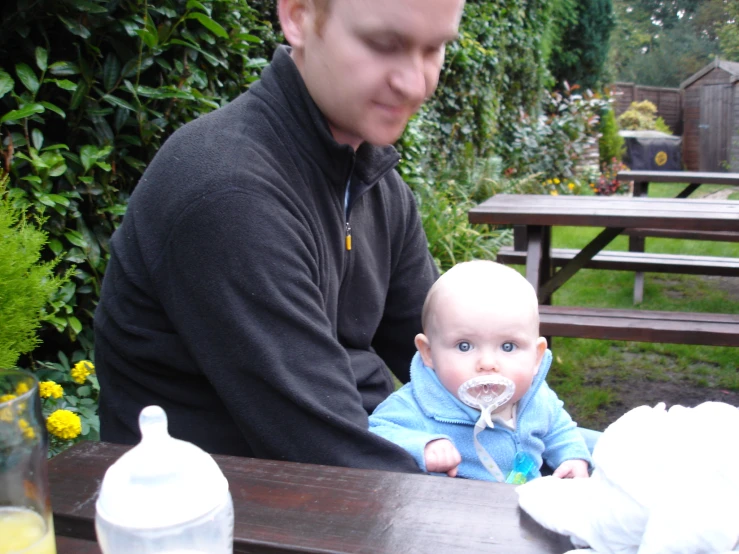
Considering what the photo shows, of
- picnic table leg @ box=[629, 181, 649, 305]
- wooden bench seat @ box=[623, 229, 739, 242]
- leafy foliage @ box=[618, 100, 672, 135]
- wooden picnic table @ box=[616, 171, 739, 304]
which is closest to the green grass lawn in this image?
picnic table leg @ box=[629, 181, 649, 305]

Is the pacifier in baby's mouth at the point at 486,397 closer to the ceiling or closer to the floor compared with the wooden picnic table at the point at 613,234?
closer to the ceiling

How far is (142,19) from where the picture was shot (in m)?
2.50

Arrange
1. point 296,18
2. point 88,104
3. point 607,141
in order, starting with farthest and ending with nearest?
point 607,141, point 88,104, point 296,18

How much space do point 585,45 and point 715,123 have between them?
656 centimetres

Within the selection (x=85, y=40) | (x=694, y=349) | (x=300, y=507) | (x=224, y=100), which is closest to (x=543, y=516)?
(x=300, y=507)

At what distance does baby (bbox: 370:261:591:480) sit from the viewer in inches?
63.0

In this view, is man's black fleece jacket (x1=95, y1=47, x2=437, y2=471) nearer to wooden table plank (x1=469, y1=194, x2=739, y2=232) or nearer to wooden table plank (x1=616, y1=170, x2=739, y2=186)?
wooden table plank (x1=469, y1=194, x2=739, y2=232)

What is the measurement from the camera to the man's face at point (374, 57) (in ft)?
4.46

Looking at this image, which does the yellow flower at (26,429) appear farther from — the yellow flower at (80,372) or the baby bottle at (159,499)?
the yellow flower at (80,372)

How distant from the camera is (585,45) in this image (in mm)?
16031

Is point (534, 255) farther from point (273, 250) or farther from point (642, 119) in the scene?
point (642, 119)

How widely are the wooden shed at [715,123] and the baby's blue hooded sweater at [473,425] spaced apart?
18968 mm

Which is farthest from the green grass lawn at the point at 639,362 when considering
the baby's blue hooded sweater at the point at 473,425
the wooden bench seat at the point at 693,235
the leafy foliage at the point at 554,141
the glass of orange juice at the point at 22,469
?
the leafy foliage at the point at 554,141

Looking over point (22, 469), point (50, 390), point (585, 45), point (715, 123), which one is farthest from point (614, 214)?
point (715, 123)
